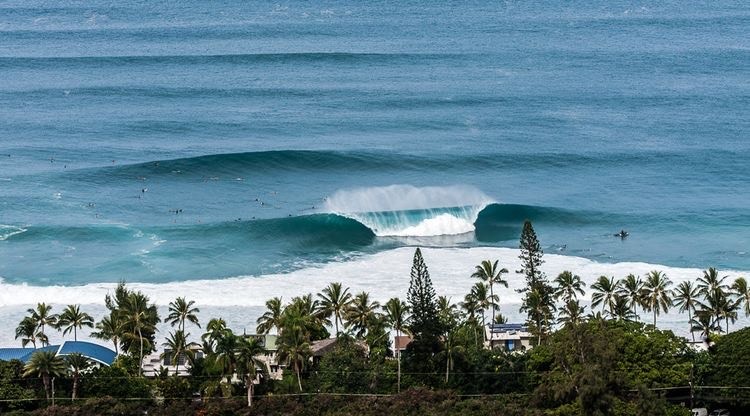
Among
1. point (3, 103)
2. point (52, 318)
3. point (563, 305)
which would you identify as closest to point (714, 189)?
point (563, 305)

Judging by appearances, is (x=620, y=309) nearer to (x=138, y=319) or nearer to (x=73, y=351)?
(x=138, y=319)

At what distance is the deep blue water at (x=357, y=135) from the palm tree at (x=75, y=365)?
21.6 metres

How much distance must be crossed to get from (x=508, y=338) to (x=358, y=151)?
138ft

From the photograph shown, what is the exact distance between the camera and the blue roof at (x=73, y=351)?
207ft

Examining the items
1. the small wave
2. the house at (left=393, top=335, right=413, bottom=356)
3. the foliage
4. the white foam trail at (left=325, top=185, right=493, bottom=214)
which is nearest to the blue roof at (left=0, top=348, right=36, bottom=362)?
the house at (left=393, top=335, right=413, bottom=356)

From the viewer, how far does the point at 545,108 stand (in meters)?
120

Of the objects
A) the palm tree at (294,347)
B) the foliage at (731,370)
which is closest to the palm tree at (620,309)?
the foliage at (731,370)

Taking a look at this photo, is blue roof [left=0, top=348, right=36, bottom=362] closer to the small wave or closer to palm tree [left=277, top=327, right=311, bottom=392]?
palm tree [left=277, top=327, right=311, bottom=392]

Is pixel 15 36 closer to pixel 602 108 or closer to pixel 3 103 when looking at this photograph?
pixel 3 103

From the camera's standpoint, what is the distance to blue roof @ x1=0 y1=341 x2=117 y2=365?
6303 cm

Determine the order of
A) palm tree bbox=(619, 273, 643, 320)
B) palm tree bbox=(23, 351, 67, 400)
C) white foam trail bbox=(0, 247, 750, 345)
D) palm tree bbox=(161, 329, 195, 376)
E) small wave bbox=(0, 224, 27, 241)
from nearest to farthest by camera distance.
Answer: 1. palm tree bbox=(23, 351, 67, 400)
2. palm tree bbox=(161, 329, 195, 376)
3. palm tree bbox=(619, 273, 643, 320)
4. white foam trail bbox=(0, 247, 750, 345)
5. small wave bbox=(0, 224, 27, 241)

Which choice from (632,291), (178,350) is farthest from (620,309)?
(178,350)

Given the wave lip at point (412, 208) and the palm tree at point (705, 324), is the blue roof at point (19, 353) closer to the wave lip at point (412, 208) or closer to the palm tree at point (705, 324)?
the palm tree at point (705, 324)

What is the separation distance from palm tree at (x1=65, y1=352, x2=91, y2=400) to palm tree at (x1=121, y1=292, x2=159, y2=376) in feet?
8.22
